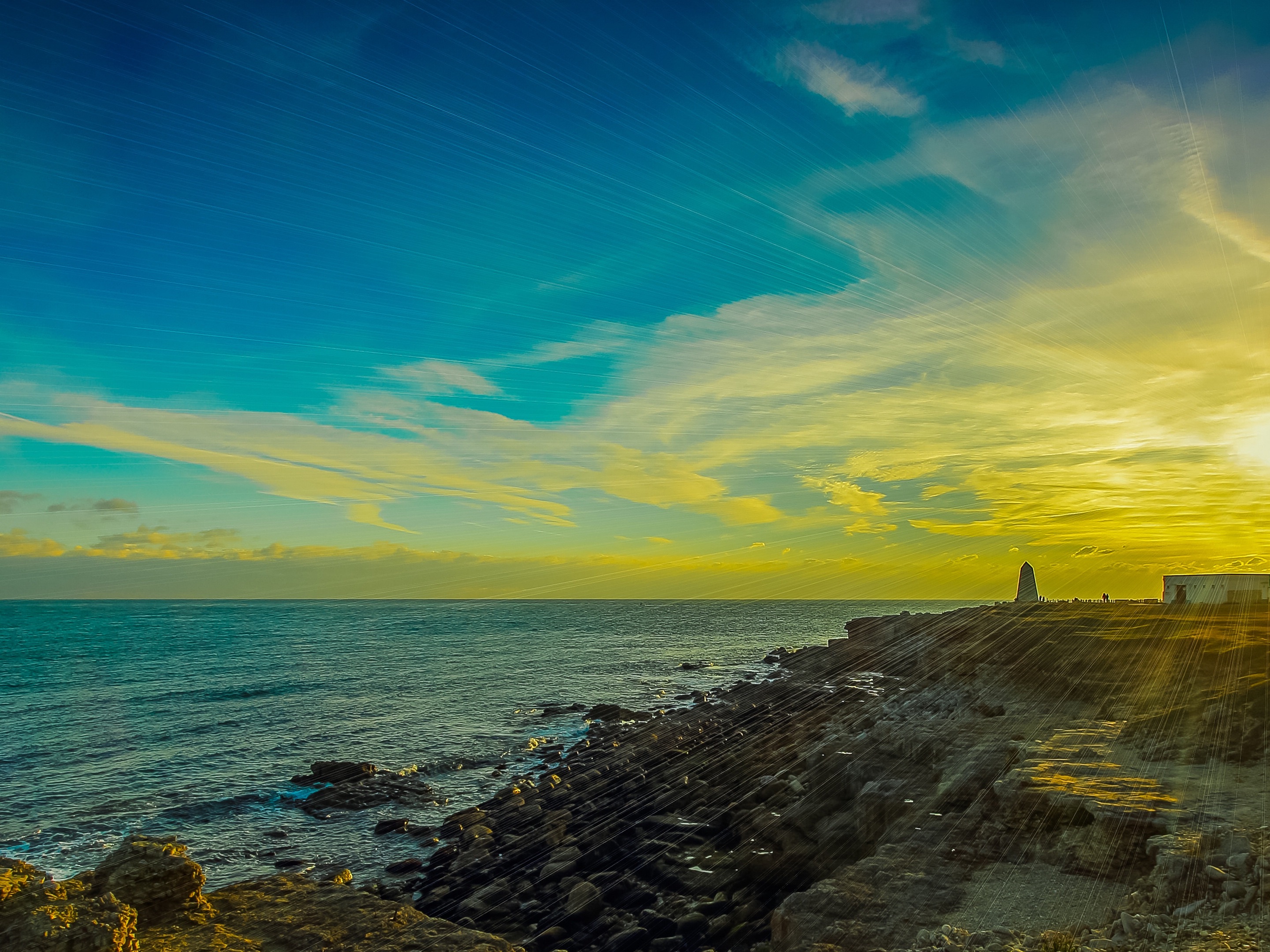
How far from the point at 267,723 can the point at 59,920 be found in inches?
1175

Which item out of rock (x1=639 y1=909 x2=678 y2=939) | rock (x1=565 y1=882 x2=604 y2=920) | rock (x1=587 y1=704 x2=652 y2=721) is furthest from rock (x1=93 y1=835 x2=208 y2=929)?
rock (x1=587 y1=704 x2=652 y2=721)

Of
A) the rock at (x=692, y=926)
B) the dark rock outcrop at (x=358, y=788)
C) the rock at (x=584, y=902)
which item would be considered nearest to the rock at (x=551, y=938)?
the rock at (x=584, y=902)

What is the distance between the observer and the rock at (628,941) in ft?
40.1

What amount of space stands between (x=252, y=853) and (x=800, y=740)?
18.6m

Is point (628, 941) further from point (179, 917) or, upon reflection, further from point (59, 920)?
point (59, 920)

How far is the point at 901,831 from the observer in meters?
13.2

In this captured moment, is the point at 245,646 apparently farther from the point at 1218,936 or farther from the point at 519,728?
the point at 1218,936

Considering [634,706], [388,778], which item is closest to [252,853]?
[388,778]

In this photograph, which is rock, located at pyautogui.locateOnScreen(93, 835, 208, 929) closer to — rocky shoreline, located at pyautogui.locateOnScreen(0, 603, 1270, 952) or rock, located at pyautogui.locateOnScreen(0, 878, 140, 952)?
rocky shoreline, located at pyautogui.locateOnScreen(0, 603, 1270, 952)

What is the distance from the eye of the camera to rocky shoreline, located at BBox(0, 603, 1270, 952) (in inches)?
352

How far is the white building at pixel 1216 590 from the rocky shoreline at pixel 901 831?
26.1 metres

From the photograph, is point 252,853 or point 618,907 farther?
point 252,853

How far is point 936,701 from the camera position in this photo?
25.5 metres

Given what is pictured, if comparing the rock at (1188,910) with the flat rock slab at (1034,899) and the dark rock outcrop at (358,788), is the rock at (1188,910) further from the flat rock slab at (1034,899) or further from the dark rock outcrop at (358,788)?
the dark rock outcrop at (358,788)
